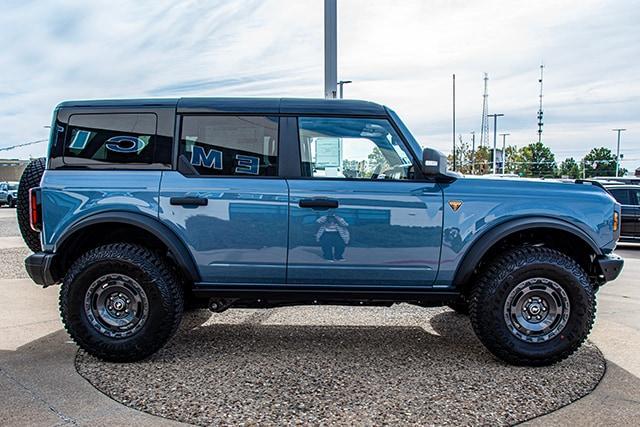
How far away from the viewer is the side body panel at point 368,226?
13.7 ft

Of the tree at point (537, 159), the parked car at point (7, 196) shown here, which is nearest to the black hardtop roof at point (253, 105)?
the parked car at point (7, 196)

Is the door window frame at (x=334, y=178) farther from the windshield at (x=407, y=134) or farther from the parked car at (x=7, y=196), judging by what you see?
the parked car at (x=7, y=196)

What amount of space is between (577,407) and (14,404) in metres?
3.59

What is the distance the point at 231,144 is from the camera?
14.2ft

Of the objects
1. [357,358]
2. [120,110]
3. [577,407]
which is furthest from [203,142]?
[577,407]

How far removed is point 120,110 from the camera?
4363 millimetres

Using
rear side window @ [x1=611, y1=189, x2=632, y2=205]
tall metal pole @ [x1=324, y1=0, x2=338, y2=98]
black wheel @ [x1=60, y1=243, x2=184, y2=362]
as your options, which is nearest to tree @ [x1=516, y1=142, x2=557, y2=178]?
rear side window @ [x1=611, y1=189, x2=632, y2=205]

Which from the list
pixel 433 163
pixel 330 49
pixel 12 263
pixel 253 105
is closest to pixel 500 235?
pixel 433 163

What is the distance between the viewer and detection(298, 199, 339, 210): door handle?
415cm

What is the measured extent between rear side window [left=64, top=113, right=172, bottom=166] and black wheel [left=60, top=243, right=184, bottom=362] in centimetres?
73

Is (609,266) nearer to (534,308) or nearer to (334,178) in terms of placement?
(534,308)

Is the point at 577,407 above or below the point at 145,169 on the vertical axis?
below

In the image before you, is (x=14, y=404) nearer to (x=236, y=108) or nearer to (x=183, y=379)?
(x=183, y=379)

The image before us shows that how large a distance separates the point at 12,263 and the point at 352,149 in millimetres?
7630
